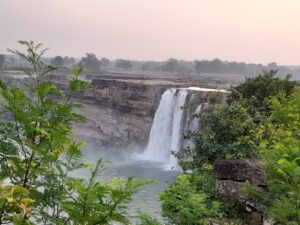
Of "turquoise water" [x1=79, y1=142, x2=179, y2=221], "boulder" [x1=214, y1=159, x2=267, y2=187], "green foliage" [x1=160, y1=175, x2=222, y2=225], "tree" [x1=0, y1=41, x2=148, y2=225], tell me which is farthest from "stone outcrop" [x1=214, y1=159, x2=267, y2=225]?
"turquoise water" [x1=79, y1=142, x2=179, y2=221]

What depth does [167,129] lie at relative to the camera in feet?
110

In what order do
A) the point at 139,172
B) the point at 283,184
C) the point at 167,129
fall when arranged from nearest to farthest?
the point at 283,184
the point at 139,172
the point at 167,129

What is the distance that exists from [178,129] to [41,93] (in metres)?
26.9

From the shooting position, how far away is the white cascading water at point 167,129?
3105cm

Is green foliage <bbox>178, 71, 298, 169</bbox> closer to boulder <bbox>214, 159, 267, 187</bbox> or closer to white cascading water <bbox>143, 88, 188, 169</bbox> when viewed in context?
boulder <bbox>214, 159, 267, 187</bbox>

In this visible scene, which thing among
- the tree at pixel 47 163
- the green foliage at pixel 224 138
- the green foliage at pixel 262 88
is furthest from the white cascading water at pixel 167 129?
the tree at pixel 47 163

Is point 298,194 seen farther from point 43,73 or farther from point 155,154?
point 155,154

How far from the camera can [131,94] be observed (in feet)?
137

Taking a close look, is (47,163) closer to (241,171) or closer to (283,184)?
(283,184)

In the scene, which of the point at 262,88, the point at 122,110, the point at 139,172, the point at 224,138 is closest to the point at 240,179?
the point at 224,138

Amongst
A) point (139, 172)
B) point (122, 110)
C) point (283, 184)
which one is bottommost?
point (139, 172)

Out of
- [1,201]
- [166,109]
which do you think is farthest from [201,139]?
[166,109]

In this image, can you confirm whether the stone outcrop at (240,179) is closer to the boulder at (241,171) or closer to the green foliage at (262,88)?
the boulder at (241,171)

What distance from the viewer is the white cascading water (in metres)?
31.0
